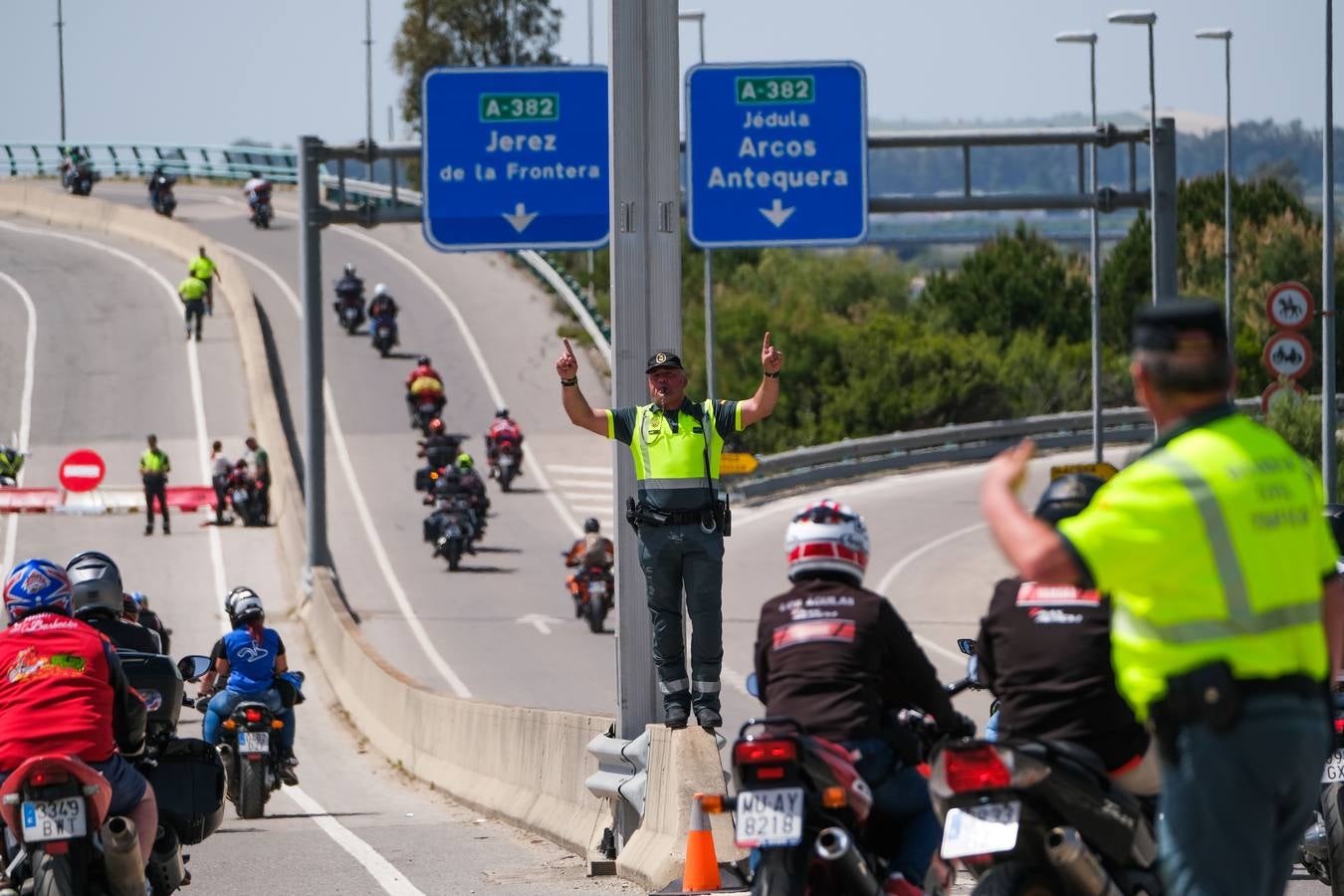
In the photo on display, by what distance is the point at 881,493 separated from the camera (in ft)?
163

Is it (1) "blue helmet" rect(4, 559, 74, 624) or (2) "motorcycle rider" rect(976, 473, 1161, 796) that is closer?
(2) "motorcycle rider" rect(976, 473, 1161, 796)

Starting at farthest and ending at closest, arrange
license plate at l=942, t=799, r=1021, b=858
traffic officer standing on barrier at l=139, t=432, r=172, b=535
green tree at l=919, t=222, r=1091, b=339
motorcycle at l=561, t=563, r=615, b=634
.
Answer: green tree at l=919, t=222, r=1091, b=339
traffic officer standing on barrier at l=139, t=432, r=172, b=535
motorcycle at l=561, t=563, r=615, b=634
license plate at l=942, t=799, r=1021, b=858

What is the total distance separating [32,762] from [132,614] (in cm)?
627

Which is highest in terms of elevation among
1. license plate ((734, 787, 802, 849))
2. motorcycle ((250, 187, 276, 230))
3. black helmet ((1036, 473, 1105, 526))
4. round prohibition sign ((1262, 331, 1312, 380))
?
motorcycle ((250, 187, 276, 230))

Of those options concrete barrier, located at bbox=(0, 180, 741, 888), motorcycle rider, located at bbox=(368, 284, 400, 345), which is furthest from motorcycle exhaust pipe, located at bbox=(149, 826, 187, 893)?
motorcycle rider, located at bbox=(368, 284, 400, 345)

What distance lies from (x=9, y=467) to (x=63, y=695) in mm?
37089

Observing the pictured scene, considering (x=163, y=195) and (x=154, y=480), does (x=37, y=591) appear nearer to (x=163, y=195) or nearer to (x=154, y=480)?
(x=154, y=480)

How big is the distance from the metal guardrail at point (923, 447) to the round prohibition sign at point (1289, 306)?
22.3 meters

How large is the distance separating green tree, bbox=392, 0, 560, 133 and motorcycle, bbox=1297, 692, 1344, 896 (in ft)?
327

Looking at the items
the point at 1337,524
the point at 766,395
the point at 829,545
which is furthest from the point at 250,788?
the point at 829,545

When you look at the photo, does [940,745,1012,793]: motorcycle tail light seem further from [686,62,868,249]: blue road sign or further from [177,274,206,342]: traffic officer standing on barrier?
[177,274,206,342]: traffic officer standing on barrier

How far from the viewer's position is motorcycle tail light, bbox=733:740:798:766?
22.6 ft

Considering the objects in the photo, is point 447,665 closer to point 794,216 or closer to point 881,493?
point 794,216

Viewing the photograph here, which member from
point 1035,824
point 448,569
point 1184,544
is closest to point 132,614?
point 1035,824
